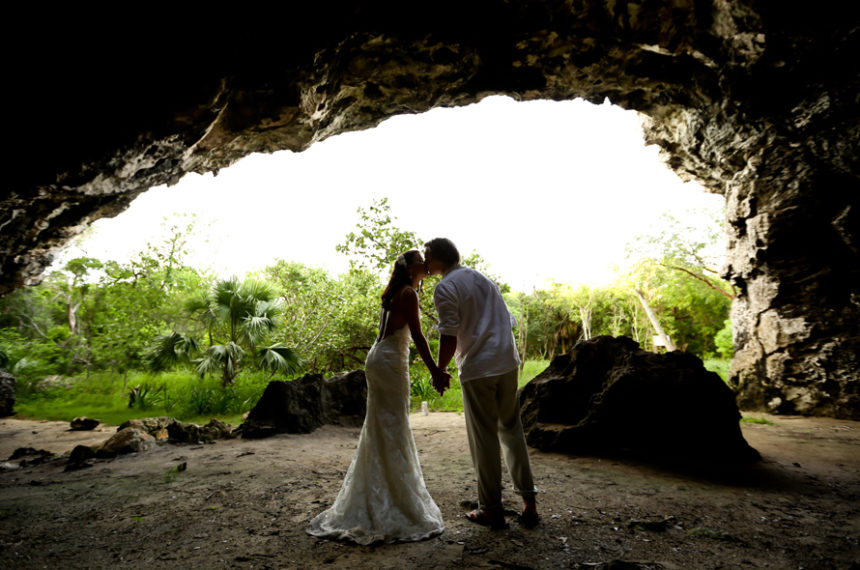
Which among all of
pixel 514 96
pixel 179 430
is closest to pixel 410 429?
pixel 179 430

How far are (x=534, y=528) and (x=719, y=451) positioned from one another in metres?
3.14

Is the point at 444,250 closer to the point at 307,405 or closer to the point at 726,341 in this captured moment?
the point at 307,405

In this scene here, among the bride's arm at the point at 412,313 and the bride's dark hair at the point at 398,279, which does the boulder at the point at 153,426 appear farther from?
the bride's arm at the point at 412,313

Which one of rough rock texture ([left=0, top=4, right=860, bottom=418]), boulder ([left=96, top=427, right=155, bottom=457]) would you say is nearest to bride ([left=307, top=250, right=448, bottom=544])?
boulder ([left=96, top=427, right=155, bottom=457])

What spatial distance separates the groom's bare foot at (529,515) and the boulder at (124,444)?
5923mm

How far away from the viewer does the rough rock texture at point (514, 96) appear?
212 inches

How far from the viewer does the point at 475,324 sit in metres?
3.11

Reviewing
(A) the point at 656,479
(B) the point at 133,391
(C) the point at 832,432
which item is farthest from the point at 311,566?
(B) the point at 133,391

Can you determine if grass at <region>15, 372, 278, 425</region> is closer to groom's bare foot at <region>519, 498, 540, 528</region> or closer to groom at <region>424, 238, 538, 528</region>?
groom at <region>424, 238, 538, 528</region>

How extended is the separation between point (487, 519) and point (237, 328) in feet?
32.7

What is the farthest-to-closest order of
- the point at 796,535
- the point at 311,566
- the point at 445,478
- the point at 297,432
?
the point at 297,432, the point at 445,478, the point at 796,535, the point at 311,566

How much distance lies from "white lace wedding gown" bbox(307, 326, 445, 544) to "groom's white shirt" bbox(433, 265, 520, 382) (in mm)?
496

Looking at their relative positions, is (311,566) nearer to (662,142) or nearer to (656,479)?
(656,479)

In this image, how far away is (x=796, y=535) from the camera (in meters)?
2.67
